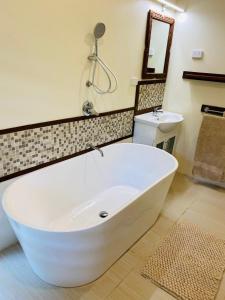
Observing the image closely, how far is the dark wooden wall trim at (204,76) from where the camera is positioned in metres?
2.83

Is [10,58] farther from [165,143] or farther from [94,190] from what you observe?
[165,143]

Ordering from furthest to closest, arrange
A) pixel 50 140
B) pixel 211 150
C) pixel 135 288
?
pixel 211 150, pixel 50 140, pixel 135 288

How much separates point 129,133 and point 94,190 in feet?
2.96

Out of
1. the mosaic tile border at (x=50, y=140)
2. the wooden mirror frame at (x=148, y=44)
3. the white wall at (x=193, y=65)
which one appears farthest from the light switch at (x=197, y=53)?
the mosaic tile border at (x=50, y=140)

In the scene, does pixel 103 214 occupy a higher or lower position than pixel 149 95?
lower

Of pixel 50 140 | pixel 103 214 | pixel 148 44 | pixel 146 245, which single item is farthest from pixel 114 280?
pixel 148 44

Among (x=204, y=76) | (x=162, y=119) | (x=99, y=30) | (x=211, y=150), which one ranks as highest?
(x=99, y=30)

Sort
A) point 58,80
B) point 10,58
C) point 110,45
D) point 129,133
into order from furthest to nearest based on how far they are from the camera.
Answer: point 129,133
point 110,45
point 58,80
point 10,58

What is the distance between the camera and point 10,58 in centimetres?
160

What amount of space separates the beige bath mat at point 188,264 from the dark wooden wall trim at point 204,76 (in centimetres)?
177

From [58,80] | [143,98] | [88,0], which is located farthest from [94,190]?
[88,0]

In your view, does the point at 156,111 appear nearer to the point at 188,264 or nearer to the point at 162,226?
the point at 162,226

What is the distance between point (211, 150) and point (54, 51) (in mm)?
2113

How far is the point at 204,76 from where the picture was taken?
294 centimetres
